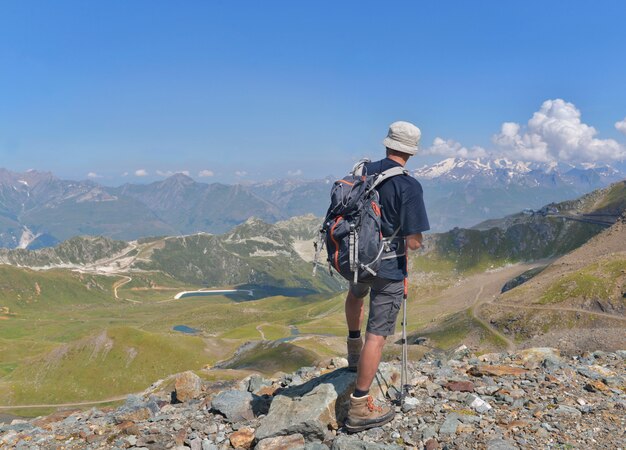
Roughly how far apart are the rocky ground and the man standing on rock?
724mm

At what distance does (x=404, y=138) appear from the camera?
442 inches

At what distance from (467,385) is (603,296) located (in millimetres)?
113455

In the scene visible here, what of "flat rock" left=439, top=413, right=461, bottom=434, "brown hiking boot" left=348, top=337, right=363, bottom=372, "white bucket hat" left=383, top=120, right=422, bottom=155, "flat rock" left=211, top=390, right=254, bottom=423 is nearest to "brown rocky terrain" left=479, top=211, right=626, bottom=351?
"brown hiking boot" left=348, top=337, right=363, bottom=372

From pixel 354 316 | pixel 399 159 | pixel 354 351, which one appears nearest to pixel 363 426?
pixel 354 351

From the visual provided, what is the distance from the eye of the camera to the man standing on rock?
10.4 metres

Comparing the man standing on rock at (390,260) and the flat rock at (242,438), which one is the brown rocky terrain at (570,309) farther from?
the flat rock at (242,438)

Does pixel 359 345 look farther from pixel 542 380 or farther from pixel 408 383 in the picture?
pixel 542 380

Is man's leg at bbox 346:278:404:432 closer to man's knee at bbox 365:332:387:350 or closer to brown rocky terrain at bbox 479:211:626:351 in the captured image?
man's knee at bbox 365:332:387:350

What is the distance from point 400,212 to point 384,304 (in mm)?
2363

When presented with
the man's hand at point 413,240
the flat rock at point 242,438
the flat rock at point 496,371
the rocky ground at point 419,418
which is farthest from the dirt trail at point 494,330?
the man's hand at point 413,240

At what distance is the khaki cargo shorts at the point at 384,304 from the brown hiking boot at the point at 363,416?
187 cm

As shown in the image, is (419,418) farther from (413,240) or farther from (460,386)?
(413,240)

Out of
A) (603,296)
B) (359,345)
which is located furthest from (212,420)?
(603,296)

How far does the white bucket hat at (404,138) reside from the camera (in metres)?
11.1
